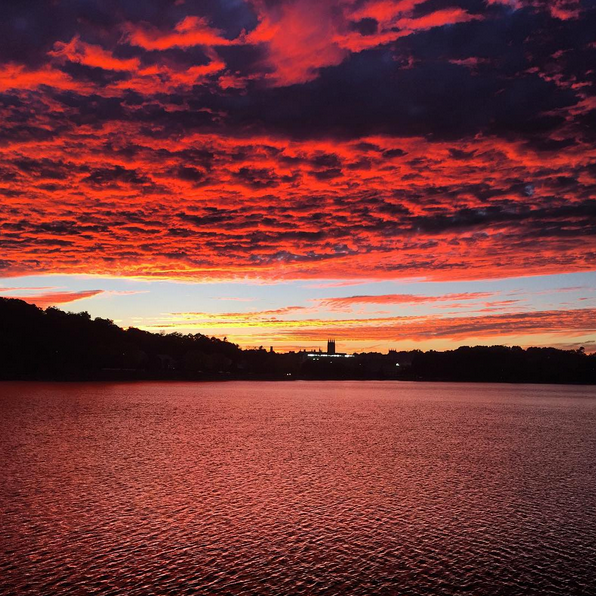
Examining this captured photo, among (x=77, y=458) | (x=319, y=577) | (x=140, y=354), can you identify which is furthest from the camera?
(x=140, y=354)

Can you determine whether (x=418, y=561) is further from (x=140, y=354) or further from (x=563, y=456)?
(x=140, y=354)

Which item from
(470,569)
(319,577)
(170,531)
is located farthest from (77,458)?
(470,569)

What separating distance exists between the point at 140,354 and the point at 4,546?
7337 inches

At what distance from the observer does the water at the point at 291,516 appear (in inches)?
551

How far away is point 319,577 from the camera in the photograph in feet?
46.2

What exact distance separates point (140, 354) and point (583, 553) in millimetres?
189917

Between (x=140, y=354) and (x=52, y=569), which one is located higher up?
(x=140, y=354)

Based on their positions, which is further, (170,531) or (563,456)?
(563,456)

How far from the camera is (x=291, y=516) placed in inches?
768

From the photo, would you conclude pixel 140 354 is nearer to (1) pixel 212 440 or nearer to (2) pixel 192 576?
(1) pixel 212 440

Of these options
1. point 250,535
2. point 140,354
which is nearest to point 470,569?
point 250,535

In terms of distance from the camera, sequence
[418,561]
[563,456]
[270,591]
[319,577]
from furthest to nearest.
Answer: [563,456], [418,561], [319,577], [270,591]

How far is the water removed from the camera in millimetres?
13992

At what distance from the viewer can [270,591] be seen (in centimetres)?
1318
